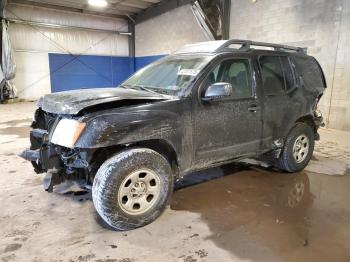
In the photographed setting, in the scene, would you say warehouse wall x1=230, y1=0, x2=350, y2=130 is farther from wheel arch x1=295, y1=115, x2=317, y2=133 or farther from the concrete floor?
the concrete floor

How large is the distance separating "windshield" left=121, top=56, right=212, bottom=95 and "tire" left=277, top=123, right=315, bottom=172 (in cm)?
175

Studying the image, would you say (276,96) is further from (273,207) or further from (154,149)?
(154,149)

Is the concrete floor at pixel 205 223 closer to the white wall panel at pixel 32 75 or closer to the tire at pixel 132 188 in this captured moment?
the tire at pixel 132 188

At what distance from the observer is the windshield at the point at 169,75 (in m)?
3.08

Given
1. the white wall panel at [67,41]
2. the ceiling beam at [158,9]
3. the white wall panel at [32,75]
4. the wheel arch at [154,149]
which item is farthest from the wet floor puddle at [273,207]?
the white wall panel at [67,41]

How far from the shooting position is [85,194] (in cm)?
343

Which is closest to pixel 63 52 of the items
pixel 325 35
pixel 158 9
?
pixel 158 9

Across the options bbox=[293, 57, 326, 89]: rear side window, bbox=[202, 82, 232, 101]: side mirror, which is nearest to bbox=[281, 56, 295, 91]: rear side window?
bbox=[293, 57, 326, 89]: rear side window

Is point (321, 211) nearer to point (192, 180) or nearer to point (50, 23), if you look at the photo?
point (192, 180)

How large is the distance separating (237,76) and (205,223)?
5.74ft

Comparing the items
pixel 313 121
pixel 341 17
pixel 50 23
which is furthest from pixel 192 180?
pixel 50 23

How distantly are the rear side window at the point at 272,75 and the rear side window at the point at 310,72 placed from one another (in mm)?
413

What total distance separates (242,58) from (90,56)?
13.3m

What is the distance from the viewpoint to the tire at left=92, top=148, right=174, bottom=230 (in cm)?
248
